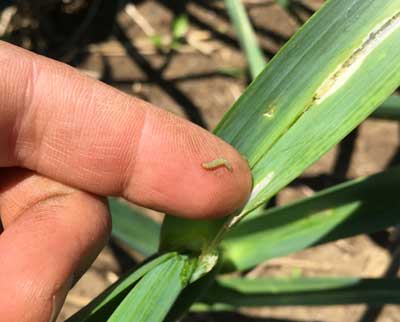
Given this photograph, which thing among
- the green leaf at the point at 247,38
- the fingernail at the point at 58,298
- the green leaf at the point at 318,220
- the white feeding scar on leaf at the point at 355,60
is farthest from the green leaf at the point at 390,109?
the fingernail at the point at 58,298

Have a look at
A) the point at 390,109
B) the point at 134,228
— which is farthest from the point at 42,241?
the point at 390,109

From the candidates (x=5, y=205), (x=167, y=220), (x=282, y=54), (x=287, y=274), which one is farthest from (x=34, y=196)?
(x=287, y=274)

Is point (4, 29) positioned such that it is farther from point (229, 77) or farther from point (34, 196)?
point (34, 196)

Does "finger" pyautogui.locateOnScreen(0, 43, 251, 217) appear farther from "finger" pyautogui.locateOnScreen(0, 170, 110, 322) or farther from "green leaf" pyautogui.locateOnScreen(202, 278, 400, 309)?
"green leaf" pyautogui.locateOnScreen(202, 278, 400, 309)

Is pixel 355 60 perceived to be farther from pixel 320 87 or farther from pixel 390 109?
pixel 390 109

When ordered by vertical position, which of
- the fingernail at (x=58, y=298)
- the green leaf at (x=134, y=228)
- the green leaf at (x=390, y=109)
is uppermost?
the green leaf at (x=390, y=109)

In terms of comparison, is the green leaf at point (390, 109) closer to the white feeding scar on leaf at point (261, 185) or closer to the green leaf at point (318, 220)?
the green leaf at point (318, 220)
